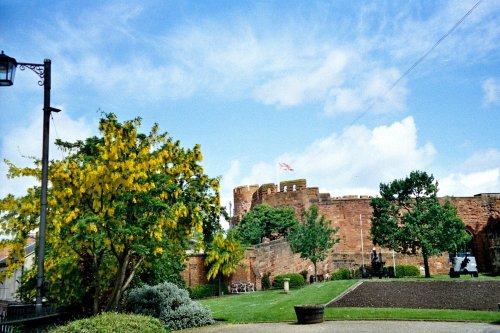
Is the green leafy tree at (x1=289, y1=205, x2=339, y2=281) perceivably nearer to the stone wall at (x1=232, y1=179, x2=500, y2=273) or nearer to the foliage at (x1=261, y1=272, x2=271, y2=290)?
the foliage at (x1=261, y1=272, x2=271, y2=290)

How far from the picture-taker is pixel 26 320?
9.13 metres

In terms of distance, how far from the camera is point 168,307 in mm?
18078

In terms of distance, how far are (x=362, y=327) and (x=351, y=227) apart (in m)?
39.4

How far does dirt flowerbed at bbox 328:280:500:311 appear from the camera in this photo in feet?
63.5

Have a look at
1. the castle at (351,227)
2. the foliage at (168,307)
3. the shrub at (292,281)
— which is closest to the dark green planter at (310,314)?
the foliage at (168,307)

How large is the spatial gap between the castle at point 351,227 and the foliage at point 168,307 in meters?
21.7

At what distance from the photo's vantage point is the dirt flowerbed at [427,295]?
63.5 ft

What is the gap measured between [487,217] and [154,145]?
4808 centimetres

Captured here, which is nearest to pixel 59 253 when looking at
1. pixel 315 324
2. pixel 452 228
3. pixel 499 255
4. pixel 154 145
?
pixel 154 145

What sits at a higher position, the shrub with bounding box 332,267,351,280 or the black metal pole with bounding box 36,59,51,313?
the black metal pole with bounding box 36,59,51,313

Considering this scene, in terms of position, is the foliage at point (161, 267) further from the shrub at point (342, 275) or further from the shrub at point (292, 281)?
the shrub at point (342, 275)

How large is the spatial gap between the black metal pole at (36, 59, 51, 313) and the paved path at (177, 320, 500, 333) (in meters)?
7.61

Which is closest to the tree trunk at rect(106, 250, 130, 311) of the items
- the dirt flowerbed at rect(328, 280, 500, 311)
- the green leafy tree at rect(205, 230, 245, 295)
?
the green leafy tree at rect(205, 230, 245, 295)

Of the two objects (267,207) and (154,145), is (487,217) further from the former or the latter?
(154,145)
